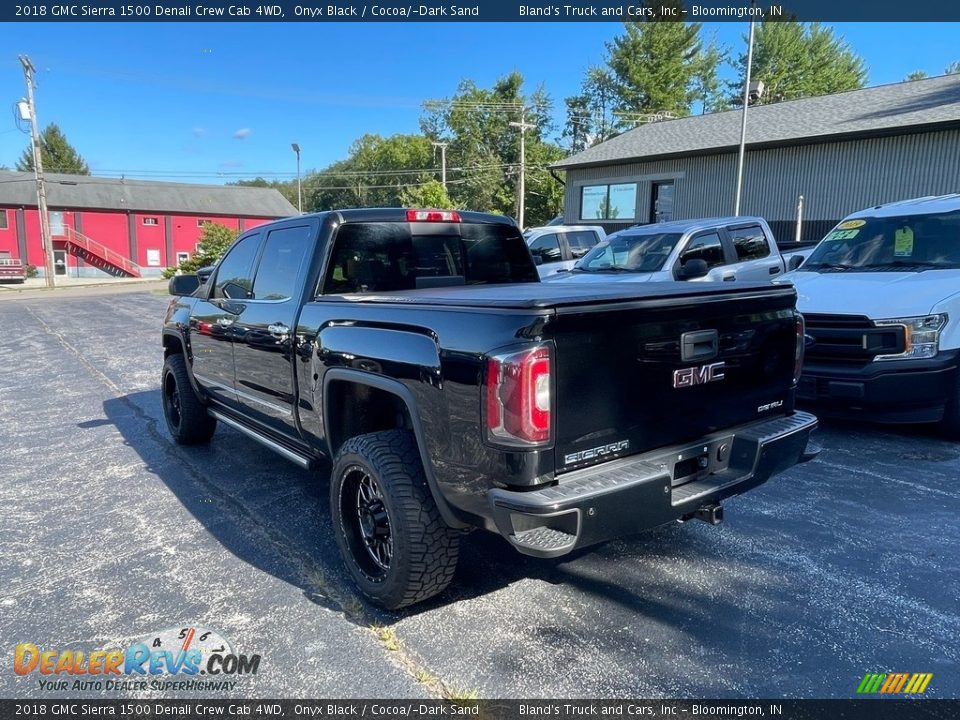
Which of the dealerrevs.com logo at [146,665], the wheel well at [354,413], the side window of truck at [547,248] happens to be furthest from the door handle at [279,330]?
the side window of truck at [547,248]

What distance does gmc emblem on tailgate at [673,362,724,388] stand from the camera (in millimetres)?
2871

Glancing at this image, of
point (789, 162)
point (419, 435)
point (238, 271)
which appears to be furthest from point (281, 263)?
point (789, 162)

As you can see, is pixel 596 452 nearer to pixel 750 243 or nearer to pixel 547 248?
pixel 750 243

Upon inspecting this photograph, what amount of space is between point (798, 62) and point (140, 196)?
48495 mm

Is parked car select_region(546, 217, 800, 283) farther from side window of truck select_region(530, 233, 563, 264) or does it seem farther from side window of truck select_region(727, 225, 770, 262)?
side window of truck select_region(530, 233, 563, 264)

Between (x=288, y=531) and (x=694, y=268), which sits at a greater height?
(x=694, y=268)

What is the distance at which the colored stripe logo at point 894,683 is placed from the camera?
2.49m

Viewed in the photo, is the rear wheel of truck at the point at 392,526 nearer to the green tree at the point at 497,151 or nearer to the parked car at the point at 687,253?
the parked car at the point at 687,253

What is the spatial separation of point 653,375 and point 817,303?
373cm

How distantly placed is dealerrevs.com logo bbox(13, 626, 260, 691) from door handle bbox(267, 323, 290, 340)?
5.45ft

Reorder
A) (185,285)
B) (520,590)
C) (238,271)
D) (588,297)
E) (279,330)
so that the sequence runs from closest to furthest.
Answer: (588,297), (520,590), (279,330), (238,271), (185,285)

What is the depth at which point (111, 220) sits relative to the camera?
45.8 metres

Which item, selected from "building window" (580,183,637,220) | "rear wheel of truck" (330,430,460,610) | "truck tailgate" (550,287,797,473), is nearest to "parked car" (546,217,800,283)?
"truck tailgate" (550,287,797,473)

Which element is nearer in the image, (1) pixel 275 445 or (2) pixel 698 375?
(2) pixel 698 375
